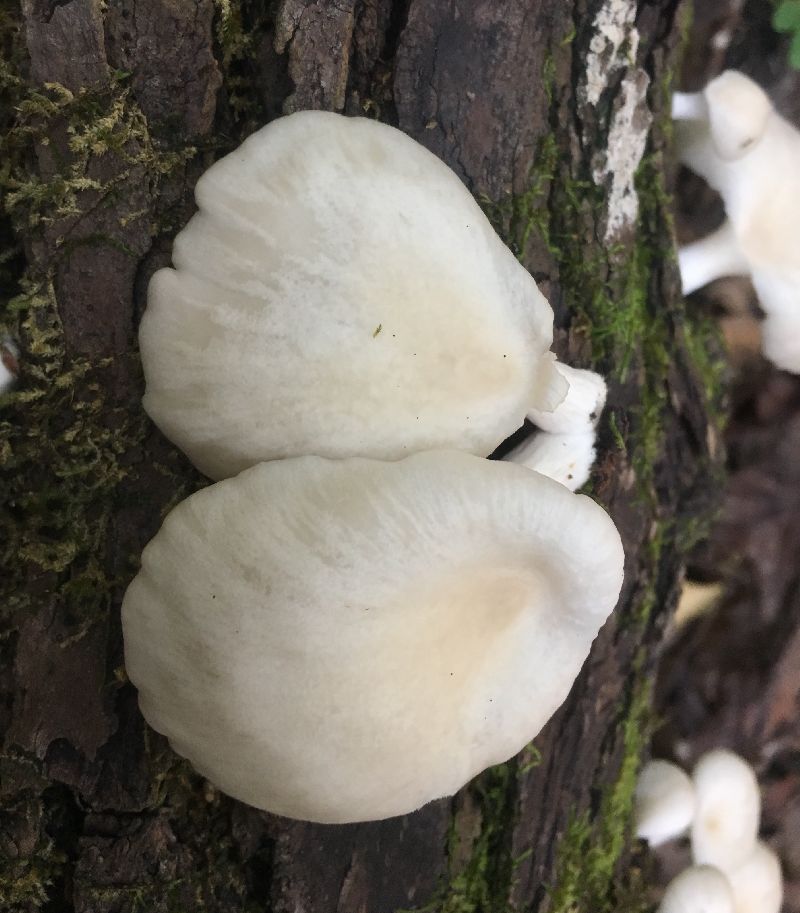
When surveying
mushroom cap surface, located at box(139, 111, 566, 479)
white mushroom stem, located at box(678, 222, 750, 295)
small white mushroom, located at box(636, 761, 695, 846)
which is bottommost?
small white mushroom, located at box(636, 761, 695, 846)

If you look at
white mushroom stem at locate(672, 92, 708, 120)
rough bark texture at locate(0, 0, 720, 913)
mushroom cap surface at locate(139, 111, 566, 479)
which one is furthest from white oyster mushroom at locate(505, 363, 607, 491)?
white mushroom stem at locate(672, 92, 708, 120)

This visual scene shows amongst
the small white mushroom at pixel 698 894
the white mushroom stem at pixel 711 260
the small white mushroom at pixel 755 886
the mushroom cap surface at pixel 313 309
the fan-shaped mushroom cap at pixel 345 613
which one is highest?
the mushroom cap surface at pixel 313 309

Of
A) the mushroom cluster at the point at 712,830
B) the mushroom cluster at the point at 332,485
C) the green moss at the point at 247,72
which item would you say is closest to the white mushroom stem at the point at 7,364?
the mushroom cluster at the point at 332,485

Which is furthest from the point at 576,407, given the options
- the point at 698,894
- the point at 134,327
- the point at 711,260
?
the point at 698,894

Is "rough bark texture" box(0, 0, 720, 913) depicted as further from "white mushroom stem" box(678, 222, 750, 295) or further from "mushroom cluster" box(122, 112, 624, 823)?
"white mushroom stem" box(678, 222, 750, 295)

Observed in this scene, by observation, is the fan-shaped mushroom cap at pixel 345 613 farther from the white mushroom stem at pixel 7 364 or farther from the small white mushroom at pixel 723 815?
the small white mushroom at pixel 723 815

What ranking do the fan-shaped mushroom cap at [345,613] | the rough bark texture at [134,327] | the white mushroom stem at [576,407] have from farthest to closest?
the white mushroom stem at [576,407], the rough bark texture at [134,327], the fan-shaped mushroom cap at [345,613]
